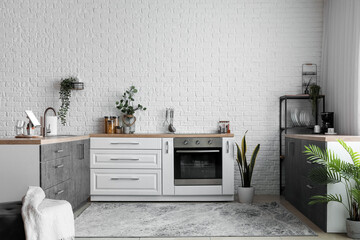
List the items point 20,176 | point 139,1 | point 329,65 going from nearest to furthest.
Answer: point 20,176, point 329,65, point 139,1


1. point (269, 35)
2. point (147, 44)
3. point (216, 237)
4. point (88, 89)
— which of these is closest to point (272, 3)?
point (269, 35)

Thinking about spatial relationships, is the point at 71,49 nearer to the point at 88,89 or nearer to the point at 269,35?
the point at 88,89

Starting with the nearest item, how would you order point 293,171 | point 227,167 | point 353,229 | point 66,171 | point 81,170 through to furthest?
point 353,229 → point 66,171 → point 81,170 → point 293,171 → point 227,167

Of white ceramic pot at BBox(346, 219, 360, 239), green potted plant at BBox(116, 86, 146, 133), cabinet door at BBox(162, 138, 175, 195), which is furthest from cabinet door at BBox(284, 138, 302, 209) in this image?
green potted plant at BBox(116, 86, 146, 133)

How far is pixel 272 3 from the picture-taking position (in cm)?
532

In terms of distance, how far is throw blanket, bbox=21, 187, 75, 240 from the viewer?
95.8 inches

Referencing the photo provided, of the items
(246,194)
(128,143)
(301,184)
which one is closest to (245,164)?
(246,194)

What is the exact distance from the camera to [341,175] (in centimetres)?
335

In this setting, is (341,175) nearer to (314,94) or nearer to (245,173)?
(245,173)

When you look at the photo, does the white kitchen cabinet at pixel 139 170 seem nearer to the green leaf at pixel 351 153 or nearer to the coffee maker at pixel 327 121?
the coffee maker at pixel 327 121

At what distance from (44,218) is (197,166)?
2.60 m

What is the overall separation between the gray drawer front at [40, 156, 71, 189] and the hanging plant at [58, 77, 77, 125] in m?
1.40

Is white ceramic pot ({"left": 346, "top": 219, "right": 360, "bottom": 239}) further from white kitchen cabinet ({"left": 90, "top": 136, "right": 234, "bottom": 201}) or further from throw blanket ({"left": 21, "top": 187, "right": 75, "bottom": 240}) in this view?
throw blanket ({"left": 21, "top": 187, "right": 75, "bottom": 240})

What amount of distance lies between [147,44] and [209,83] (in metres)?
1.08
